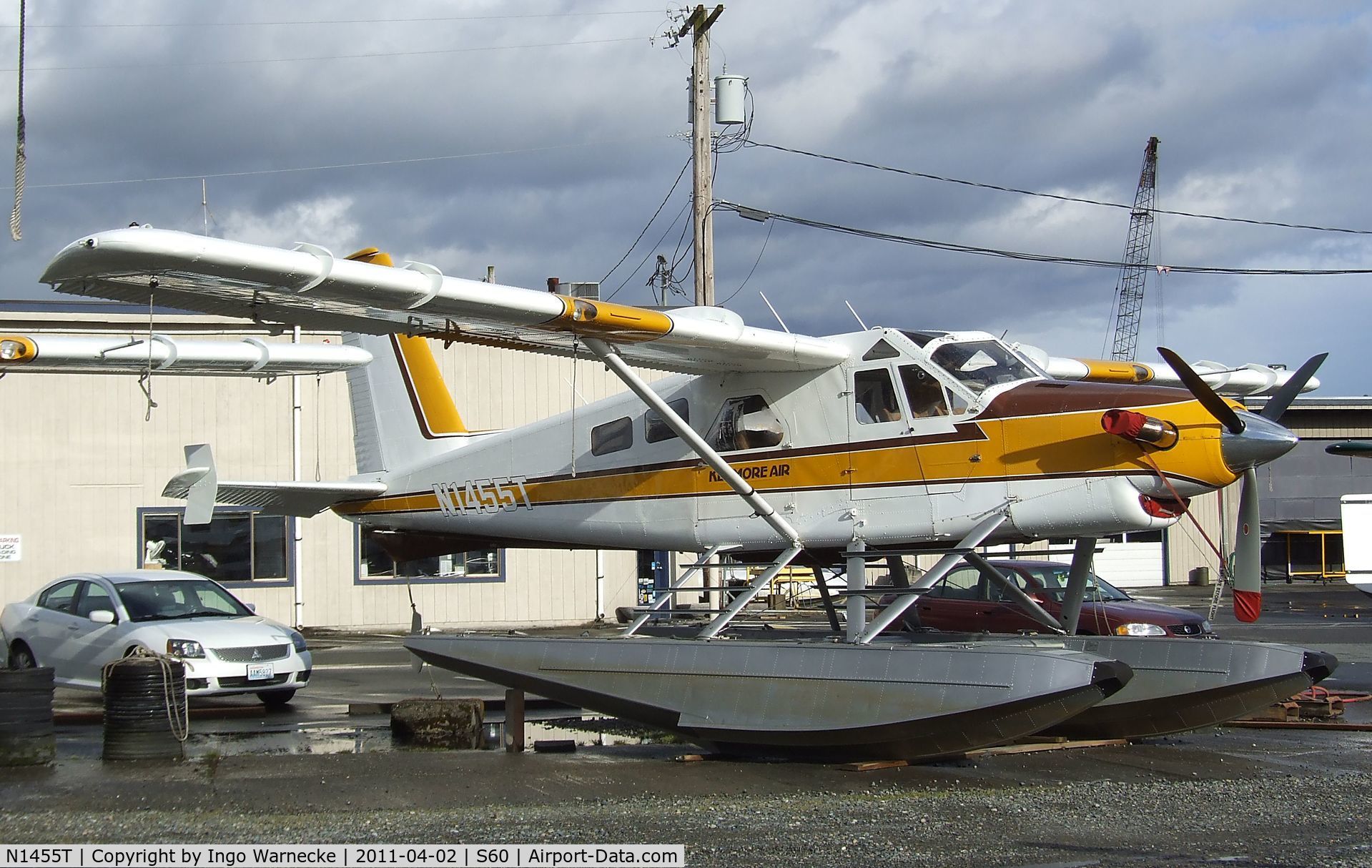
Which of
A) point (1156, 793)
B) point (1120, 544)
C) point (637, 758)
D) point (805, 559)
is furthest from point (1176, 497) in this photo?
point (1120, 544)

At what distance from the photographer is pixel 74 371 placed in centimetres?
1149

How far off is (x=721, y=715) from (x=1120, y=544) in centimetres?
3209

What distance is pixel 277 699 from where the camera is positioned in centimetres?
1270

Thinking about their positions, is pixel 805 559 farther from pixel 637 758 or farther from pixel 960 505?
pixel 637 758

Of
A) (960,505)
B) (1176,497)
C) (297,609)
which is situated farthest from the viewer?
(297,609)

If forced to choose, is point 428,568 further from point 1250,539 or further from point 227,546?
point 1250,539

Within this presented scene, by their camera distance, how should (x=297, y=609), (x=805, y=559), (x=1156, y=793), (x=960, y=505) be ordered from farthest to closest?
1. (x=297, y=609)
2. (x=805, y=559)
3. (x=960, y=505)
4. (x=1156, y=793)

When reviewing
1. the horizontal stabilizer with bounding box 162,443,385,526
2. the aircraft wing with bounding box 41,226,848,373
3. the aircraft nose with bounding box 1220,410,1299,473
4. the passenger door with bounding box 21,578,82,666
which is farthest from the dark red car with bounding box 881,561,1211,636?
the passenger door with bounding box 21,578,82,666

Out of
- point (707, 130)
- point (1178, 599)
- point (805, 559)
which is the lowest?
point (1178, 599)

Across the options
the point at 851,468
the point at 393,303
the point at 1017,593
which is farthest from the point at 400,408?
the point at 1017,593

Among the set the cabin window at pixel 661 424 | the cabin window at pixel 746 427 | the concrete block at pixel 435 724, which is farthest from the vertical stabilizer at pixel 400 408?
the concrete block at pixel 435 724

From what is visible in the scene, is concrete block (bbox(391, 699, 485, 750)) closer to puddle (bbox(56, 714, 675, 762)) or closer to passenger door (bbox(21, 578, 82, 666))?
puddle (bbox(56, 714, 675, 762))

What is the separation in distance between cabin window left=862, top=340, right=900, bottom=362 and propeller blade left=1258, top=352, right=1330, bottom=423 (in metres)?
2.86

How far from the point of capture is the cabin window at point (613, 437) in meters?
11.9
